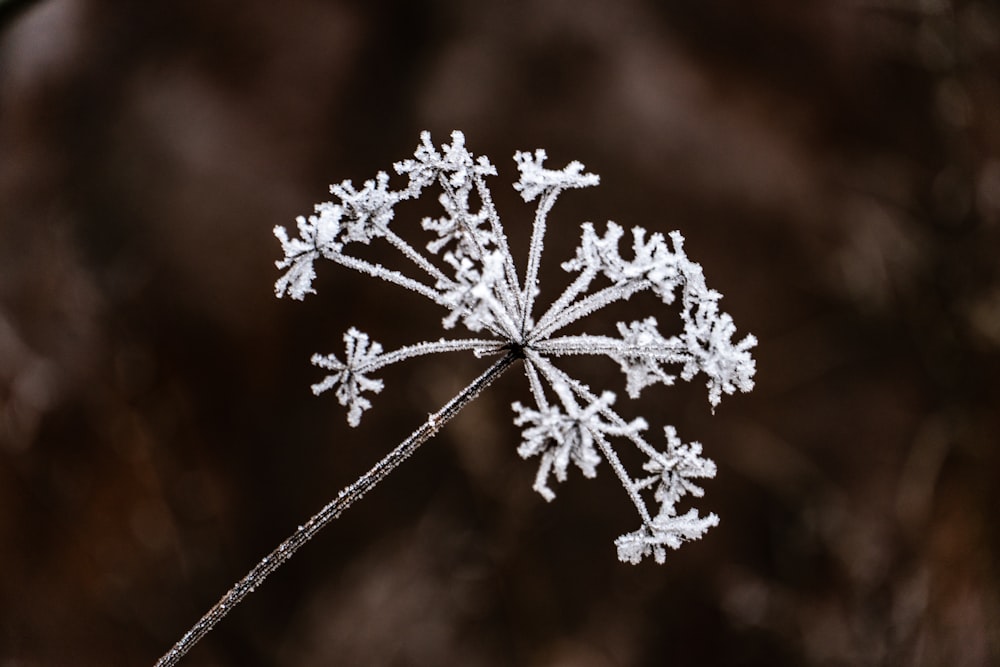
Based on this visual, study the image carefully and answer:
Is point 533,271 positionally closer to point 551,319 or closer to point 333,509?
point 551,319

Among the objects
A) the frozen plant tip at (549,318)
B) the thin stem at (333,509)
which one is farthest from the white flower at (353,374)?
the thin stem at (333,509)

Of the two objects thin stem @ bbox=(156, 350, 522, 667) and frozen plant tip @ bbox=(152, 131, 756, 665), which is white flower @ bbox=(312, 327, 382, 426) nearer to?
frozen plant tip @ bbox=(152, 131, 756, 665)

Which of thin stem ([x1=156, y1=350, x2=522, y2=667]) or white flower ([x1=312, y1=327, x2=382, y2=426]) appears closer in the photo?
thin stem ([x1=156, y1=350, x2=522, y2=667])

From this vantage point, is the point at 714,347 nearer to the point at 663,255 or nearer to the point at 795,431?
the point at 663,255

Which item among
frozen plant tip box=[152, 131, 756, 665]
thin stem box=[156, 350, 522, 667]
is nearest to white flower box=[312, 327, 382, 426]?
frozen plant tip box=[152, 131, 756, 665]

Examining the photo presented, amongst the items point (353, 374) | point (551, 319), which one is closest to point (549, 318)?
point (551, 319)

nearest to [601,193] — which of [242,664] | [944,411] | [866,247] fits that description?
[866,247]
